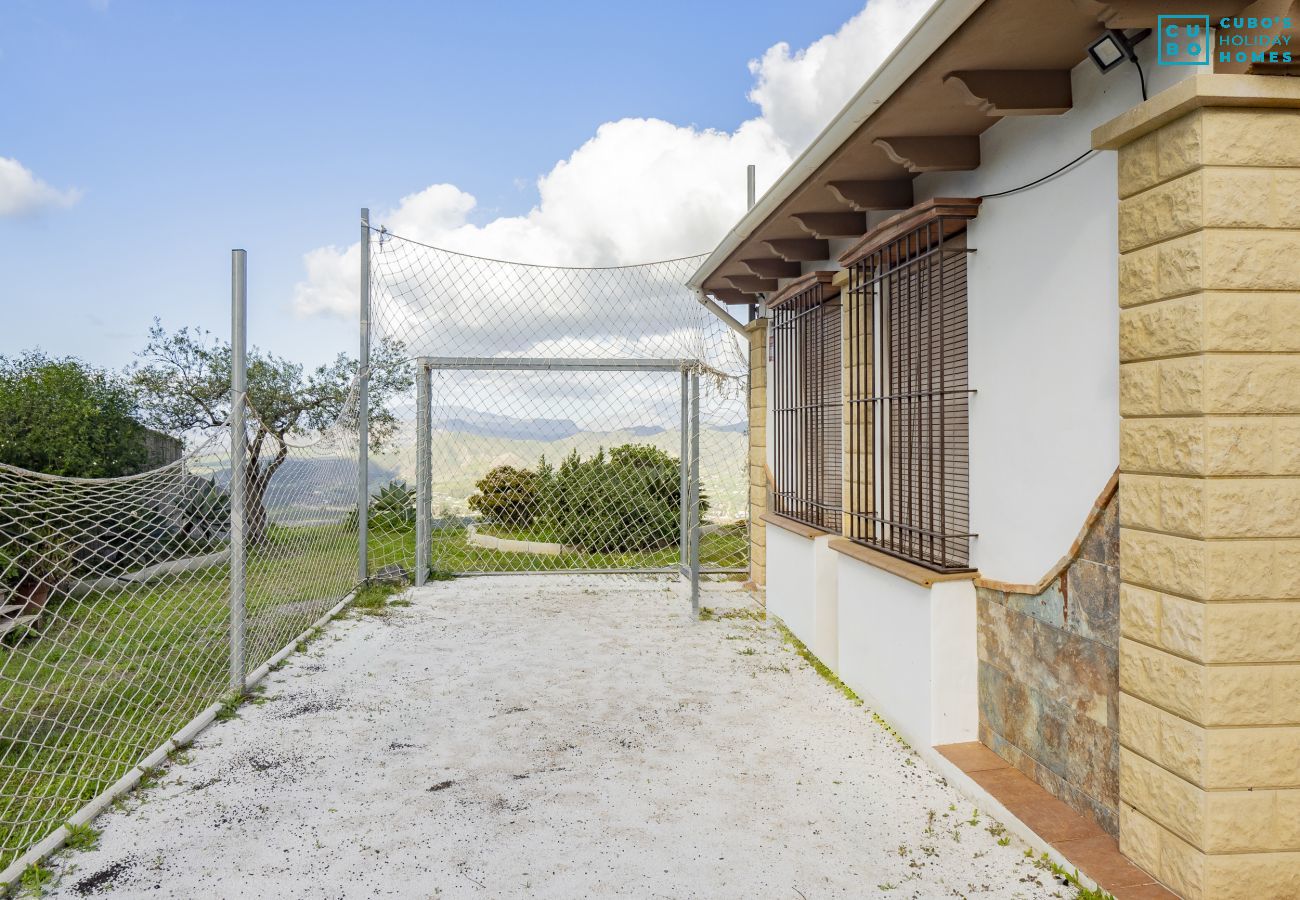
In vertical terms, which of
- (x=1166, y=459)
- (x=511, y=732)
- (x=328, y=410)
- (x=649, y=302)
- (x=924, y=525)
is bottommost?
(x=511, y=732)

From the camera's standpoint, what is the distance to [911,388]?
129 inches

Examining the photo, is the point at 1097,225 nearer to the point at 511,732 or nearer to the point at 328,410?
the point at 511,732

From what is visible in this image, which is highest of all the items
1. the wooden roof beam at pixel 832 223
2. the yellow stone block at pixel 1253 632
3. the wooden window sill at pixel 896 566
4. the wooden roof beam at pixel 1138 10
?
the wooden roof beam at pixel 832 223

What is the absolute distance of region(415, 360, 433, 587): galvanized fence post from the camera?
21.7 feet

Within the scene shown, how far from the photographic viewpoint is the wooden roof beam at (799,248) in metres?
4.47

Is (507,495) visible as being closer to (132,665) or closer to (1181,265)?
(132,665)

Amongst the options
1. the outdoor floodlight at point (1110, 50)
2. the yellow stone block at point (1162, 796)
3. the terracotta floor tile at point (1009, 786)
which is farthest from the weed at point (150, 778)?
the outdoor floodlight at point (1110, 50)

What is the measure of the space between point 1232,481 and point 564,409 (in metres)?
5.89

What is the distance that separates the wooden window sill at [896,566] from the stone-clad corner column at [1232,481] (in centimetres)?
105

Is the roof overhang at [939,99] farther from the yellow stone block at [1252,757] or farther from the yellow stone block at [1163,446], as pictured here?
the yellow stone block at [1252,757]

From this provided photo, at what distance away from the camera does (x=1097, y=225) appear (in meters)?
2.12

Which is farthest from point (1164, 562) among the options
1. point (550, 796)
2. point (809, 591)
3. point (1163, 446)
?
point (809, 591)

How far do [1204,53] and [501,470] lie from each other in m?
6.96

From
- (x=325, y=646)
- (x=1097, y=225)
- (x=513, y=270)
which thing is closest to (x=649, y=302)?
(x=513, y=270)
